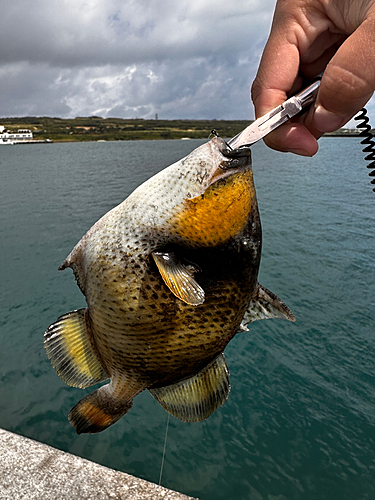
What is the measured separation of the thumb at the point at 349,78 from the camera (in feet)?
6.01

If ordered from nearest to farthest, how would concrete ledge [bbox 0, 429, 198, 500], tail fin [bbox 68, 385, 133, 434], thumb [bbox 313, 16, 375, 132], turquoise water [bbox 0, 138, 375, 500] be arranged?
thumb [bbox 313, 16, 375, 132]
tail fin [bbox 68, 385, 133, 434]
concrete ledge [bbox 0, 429, 198, 500]
turquoise water [bbox 0, 138, 375, 500]

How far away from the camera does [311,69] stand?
9.16ft

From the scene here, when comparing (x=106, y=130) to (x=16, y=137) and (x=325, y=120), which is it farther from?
(x=325, y=120)

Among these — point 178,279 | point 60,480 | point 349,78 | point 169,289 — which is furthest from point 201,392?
point 60,480

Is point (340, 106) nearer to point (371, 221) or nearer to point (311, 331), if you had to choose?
point (311, 331)

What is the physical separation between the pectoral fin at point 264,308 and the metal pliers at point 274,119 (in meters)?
0.97

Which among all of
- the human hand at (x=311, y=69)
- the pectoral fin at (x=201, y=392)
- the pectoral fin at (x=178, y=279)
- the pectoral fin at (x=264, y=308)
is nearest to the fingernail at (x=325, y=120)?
the human hand at (x=311, y=69)

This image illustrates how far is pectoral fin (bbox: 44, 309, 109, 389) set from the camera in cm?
250

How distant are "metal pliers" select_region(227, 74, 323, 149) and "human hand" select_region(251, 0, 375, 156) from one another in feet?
0.32

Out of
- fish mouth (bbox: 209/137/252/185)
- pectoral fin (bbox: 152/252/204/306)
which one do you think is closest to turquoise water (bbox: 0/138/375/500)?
pectoral fin (bbox: 152/252/204/306)

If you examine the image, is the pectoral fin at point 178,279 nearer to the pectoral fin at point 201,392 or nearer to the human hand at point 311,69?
the pectoral fin at point 201,392

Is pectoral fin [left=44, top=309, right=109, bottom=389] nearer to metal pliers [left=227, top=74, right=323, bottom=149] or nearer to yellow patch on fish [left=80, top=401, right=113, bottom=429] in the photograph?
yellow patch on fish [left=80, top=401, right=113, bottom=429]

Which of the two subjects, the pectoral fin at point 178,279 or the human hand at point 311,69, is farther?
Answer: the human hand at point 311,69

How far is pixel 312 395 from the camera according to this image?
8172 mm
